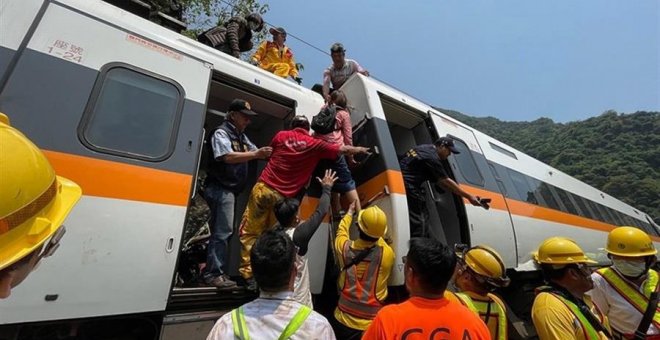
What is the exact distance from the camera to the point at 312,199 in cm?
371

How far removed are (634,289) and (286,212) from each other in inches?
117

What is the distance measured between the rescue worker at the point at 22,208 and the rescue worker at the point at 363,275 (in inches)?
95.8

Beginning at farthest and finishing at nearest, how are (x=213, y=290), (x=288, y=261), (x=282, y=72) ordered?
(x=282, y=72)
(x=213, y=290)
(x=288, y=261)

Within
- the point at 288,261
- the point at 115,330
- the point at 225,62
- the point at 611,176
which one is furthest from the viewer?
the point at 611,176

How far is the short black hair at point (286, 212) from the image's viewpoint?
3.08 m

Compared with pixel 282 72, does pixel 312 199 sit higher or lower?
lower

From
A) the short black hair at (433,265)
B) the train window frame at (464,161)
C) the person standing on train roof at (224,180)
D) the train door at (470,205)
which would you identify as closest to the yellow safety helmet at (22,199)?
the short black hair at (433,265)

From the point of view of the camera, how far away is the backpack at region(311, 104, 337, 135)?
3.69 m

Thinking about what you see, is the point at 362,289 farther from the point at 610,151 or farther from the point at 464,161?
the point at 610,151

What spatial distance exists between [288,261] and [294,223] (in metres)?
1.52

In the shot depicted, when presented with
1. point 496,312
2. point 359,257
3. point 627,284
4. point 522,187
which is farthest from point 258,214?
point 522,187

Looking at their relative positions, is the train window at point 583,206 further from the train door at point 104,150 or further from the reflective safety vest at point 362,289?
the train door at point 104,150

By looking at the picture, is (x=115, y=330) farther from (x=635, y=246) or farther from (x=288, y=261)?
(x=635, y=246)

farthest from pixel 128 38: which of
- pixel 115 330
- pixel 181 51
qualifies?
pixel 115 330
